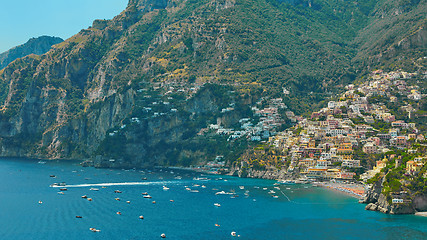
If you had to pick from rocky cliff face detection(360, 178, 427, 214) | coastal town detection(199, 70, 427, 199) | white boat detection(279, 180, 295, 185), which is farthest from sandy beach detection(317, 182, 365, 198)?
rocky cliff face detection(360, 178, 427, 214)

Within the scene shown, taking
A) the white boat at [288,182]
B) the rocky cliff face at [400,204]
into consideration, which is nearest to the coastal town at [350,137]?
the white boat at [288,182]

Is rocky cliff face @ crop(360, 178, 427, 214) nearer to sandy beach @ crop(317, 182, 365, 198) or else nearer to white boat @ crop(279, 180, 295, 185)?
sandy beach @ crop(317, 182, 365, 198)

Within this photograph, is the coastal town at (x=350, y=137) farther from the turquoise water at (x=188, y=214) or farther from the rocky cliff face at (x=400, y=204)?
the turquoise water at (x=188, y=214)

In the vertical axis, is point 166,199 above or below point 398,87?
below

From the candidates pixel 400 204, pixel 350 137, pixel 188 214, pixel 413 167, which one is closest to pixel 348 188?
pixel 413 167

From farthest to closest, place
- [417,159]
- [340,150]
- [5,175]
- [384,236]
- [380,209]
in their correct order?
[5,175] → [340,150] → [417,159] → [380,209] → [384,236]

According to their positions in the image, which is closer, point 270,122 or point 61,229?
point 61,229

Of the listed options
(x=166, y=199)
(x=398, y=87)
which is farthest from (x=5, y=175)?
(x=398, y=87)

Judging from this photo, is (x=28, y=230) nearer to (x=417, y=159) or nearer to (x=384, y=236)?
(x=384, y=236)
